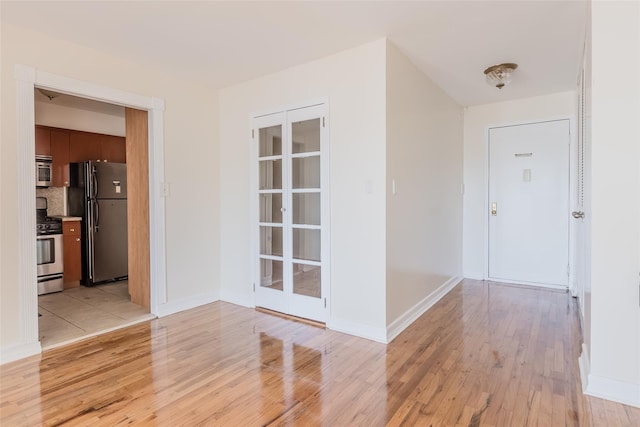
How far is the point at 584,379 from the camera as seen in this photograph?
218 cm

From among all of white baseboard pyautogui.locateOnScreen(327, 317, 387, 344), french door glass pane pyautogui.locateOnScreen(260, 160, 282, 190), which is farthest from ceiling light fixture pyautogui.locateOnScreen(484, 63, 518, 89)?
white baseboard pyautogui.locateOnScreen(327, 317, 387, 344)

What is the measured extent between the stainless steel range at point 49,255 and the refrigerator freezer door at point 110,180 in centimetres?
64

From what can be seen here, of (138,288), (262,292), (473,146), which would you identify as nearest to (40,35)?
(138,288)

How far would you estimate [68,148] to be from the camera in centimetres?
472

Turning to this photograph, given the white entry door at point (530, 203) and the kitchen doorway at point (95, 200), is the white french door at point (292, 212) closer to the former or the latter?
the kitchen doorway at point (95, 200)

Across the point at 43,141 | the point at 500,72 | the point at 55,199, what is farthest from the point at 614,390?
the point at 55,199

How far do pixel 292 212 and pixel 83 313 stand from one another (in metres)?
2.44

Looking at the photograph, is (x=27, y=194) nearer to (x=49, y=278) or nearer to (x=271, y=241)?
(x=271, y=241)

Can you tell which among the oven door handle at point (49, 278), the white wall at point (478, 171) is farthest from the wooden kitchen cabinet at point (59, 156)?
the white wall at point (478, 171)

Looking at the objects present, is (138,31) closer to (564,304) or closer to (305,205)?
(305,205)

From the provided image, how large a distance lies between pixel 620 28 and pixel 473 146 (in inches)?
123

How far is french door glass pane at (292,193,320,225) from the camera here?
3.35 meters

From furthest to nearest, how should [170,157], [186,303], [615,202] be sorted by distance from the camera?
[186,303] < [170,157] < [615,202]

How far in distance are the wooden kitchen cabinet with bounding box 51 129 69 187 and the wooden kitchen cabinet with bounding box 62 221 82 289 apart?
0.64 m
